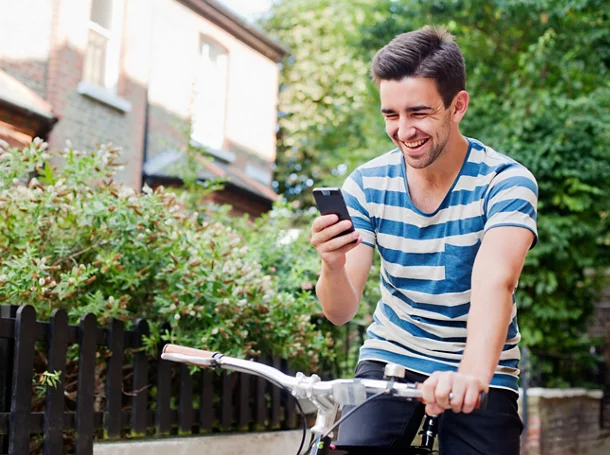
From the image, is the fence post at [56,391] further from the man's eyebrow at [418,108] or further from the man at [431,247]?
the man's eyebrow at [418,108]

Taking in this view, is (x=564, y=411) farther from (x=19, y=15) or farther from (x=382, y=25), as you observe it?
(x=19, y=15)

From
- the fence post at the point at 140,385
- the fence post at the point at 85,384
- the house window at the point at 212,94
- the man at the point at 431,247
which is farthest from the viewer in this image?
the house window at the point at 212,94

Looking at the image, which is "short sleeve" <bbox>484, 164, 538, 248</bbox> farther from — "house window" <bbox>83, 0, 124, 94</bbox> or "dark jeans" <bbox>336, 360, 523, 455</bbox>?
"house window" <bbox>83, 0, 124, 94</bbox>

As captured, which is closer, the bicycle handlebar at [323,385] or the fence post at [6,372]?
the bicycle handlebar at [323,385]

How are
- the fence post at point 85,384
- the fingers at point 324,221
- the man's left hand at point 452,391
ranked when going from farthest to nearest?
1. the fence post at point 85,384
2. the fingers at point 324,221
3. the man's left hand at point 452,391

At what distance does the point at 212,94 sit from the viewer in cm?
1606

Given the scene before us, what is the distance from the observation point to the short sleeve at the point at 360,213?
2887mm

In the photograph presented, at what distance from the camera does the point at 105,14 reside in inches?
520

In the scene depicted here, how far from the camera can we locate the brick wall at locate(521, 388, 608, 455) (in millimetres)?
11633

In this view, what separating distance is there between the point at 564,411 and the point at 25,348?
1086 centimetres

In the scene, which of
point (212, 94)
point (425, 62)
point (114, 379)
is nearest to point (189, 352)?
point (425, 62)

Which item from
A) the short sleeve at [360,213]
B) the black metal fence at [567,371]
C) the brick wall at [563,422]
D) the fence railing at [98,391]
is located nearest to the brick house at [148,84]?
the fence railing at [98,391]

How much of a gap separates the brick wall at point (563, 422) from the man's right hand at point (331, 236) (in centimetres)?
928

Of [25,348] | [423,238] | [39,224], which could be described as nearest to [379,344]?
[423,238]
